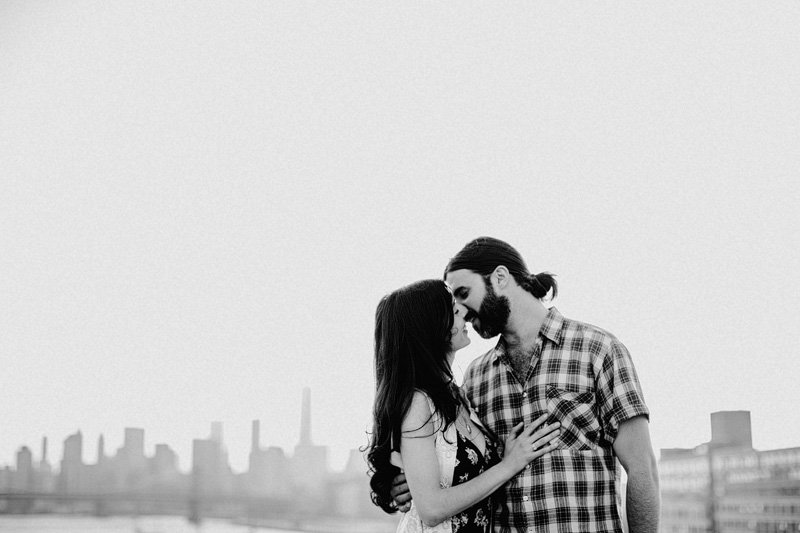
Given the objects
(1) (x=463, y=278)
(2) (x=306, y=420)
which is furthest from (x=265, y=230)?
(1) (x=463, y=278)

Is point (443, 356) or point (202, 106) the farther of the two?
point (202, 106)

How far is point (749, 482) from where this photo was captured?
14.1 m

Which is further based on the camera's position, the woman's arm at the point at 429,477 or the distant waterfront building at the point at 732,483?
the distant waterfront building at the point at 732,483

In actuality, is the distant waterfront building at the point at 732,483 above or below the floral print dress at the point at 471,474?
below

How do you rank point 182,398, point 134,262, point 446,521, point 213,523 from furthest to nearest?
point 134,262, point 182,398, point 213,523, point 446,521

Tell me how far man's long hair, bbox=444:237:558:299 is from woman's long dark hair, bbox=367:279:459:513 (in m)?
0.29

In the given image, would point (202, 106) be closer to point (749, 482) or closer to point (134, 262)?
point (134, 262)

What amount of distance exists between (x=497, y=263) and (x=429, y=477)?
724 mm

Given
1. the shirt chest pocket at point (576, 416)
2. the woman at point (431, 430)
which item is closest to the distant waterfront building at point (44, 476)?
the woman at point (431, 430)

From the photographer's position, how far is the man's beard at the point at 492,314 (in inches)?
89.4

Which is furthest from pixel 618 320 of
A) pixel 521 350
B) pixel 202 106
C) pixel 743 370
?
pixel 521 350

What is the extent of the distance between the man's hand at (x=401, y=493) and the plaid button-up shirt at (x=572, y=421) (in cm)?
26

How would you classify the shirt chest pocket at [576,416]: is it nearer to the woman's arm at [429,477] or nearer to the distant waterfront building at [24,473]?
the woman's arm at [429,477]

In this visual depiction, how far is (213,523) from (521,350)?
8260mm
